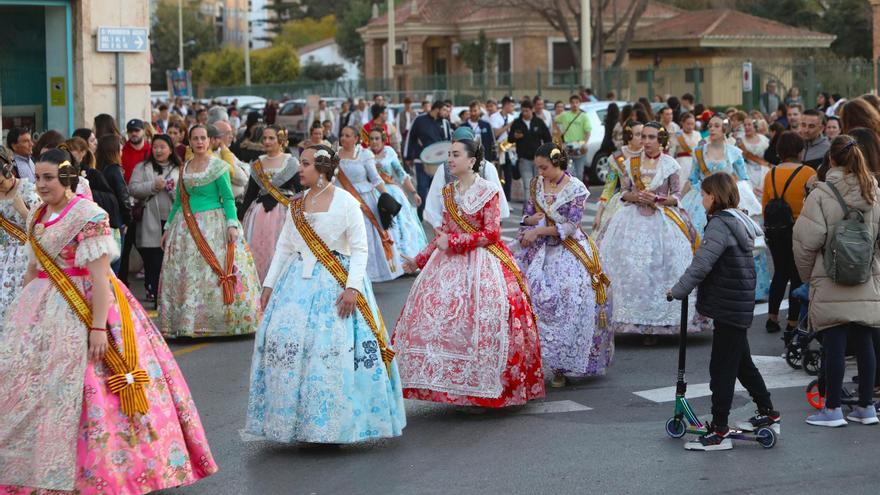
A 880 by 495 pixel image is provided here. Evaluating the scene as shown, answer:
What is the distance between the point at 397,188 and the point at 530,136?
6.63 metres

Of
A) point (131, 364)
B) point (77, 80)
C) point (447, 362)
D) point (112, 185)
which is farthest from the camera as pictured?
point (77, 80)

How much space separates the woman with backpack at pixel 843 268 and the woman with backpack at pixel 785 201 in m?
2.14

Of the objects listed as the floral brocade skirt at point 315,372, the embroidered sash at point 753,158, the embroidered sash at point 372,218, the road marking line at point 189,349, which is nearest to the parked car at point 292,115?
the embroidered sash at point 753,158

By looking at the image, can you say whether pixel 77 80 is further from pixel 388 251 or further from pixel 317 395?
pixel 317 395

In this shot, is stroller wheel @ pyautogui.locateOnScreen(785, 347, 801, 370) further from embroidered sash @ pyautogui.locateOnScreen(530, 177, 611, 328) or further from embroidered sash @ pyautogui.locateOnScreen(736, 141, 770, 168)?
embroidered sash @ pyautogui.locateOnScreen(736, 141, 770, 168)

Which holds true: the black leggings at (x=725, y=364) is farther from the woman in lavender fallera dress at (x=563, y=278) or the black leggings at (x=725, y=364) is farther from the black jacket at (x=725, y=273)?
the woman in lavender fallera dress at (x=563, y=278)

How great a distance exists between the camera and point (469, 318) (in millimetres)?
8562

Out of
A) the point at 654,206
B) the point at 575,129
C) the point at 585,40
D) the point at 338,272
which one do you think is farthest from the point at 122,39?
the point at 585,40

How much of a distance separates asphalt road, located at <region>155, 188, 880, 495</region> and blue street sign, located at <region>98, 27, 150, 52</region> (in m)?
9.91

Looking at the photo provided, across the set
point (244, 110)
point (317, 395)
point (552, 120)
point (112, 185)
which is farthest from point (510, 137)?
point (244, 110)

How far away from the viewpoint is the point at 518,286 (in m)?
8.80

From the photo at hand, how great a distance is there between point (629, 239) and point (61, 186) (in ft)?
18.7

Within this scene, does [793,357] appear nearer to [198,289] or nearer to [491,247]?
[491,247]

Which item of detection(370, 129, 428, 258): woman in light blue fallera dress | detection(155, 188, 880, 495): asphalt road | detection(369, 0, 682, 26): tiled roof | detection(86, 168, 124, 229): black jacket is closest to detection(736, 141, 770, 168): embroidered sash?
detection(370, 129, 428, 258): woman in light blue fallera dress
